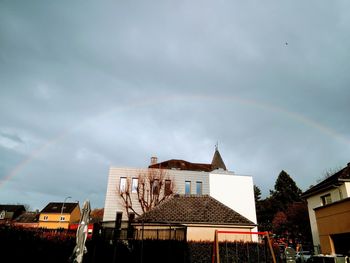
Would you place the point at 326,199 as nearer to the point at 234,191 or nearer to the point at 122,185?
the point at 234,191

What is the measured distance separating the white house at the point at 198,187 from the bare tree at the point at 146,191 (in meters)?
0.20

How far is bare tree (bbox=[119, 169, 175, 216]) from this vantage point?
113 feet

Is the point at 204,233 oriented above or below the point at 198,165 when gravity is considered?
below

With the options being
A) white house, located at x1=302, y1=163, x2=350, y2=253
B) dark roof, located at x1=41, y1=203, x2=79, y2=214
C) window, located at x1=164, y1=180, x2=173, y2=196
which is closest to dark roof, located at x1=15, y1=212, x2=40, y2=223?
dark roof, located at x1=41, y1=203, x2=79, y2=214

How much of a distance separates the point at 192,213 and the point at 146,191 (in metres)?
12.6

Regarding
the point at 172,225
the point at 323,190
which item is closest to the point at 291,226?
the point at 323,190

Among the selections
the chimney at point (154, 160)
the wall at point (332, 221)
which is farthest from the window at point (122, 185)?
the wall at point (332, 221)

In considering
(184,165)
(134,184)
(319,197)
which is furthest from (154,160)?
(319,197)

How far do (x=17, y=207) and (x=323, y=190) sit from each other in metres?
84.8

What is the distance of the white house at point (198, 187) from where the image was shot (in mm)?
35719

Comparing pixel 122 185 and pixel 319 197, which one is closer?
pixel 319 197

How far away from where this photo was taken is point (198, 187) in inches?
1540

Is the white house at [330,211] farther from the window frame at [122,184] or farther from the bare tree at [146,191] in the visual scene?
the window frame at [122,184]

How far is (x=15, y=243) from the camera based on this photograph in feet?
29.0
